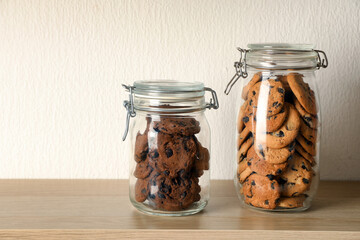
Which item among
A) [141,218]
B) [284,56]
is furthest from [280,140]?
[141,218]

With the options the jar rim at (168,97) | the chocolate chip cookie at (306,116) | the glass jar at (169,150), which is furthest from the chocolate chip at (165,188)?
the chocolate chip cookie at (306,116)

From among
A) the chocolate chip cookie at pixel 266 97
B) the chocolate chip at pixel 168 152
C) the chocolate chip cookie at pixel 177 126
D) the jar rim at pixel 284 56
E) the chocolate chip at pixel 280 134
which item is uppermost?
the jar rim at pixel 284 56

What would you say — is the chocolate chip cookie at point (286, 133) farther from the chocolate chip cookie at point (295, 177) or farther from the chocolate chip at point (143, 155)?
the chocolate chip at point (143, 155)

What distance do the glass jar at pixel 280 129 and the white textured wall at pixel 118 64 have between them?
18cm

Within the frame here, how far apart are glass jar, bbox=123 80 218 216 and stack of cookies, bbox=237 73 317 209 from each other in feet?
0.27

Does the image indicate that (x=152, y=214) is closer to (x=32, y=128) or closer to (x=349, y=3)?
(x=32, y=128)

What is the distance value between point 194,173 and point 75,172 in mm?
332

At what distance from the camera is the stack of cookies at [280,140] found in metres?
0.74

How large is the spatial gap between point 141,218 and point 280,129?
26cm

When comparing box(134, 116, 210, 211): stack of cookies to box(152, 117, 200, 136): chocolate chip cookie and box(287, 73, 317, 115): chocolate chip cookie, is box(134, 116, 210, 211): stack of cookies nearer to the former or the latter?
box(152, 117, 200, 136): chocolate chip cookie

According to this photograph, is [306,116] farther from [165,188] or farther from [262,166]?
[165,188]

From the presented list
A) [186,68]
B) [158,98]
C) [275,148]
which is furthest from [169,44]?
[275,148]

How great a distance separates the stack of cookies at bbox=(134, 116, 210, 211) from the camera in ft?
2.39

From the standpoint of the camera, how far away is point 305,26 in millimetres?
944
